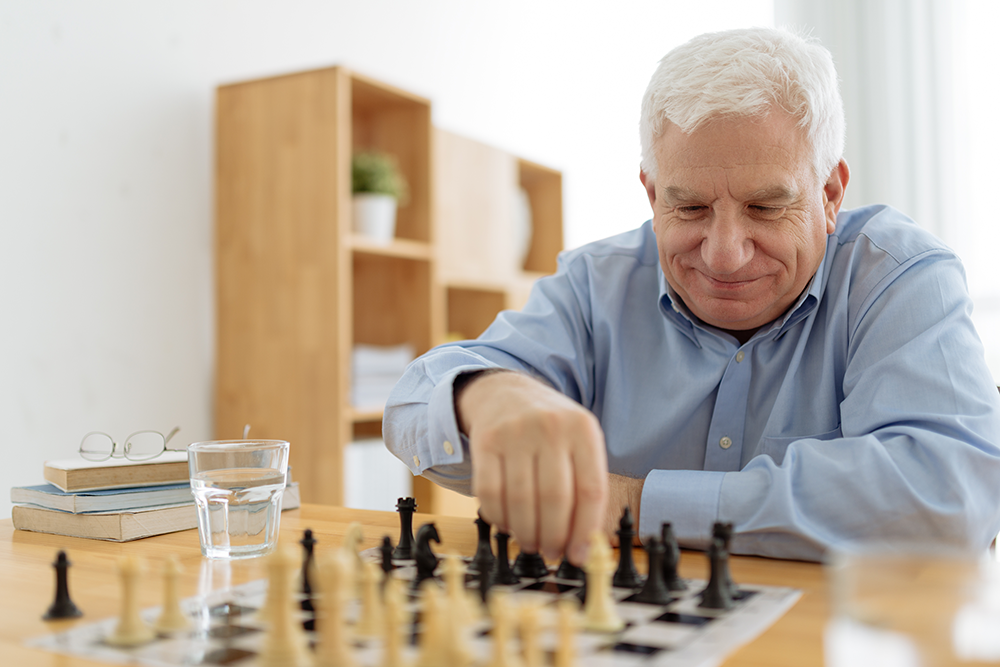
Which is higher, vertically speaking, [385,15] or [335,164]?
[385,15]

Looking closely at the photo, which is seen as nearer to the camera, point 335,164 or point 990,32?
point 335,164

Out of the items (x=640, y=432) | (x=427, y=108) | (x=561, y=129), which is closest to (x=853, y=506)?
(x=640, y=432)

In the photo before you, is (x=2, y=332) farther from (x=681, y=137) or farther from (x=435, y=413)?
(x=681, y=137)

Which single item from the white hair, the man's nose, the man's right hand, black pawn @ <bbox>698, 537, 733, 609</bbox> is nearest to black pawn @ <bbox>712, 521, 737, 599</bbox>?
black pawn @ <bbox>698, 537, 733, 609</bbox>

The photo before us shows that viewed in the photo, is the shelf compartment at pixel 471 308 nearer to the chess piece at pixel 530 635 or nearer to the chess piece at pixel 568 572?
the chess piece at pixel 568 572

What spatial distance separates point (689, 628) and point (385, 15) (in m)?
3.37

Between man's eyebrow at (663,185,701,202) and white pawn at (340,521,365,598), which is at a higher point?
man's eyebrow at (663,185,701,202)

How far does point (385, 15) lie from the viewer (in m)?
3.62

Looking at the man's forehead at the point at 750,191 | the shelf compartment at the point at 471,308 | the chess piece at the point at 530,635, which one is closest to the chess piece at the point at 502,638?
the chess piece at the point at 530,635

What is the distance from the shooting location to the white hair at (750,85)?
1.32 metres

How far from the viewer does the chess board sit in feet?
2.12

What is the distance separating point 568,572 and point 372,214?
2094mm

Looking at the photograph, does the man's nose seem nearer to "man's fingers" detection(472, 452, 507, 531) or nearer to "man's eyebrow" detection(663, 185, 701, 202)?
"man's eyebrow" detection(663, 185, 701, 202)

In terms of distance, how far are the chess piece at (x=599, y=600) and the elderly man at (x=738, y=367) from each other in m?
0.12
